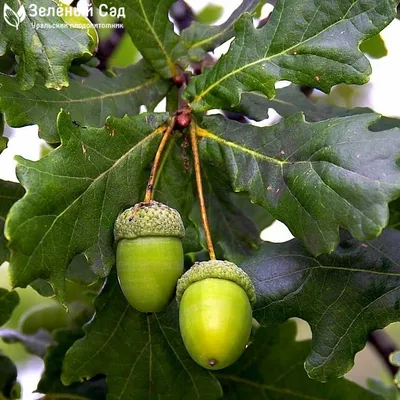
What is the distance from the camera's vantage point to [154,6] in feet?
4.91

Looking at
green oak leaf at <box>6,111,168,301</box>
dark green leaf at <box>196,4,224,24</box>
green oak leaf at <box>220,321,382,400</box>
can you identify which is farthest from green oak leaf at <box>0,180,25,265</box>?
dark green leaf at <box>196,4,224,24</box>

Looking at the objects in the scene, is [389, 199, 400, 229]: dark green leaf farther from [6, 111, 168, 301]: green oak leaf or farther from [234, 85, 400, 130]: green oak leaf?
[6, 111, 168, 301]: green oak leaf

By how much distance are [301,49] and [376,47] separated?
78 cm

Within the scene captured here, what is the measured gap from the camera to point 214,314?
113 centimetres

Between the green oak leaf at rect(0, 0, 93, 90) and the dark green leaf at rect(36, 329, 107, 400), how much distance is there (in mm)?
750

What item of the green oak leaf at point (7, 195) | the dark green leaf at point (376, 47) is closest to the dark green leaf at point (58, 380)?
the green oak leaf at point (7, 195)

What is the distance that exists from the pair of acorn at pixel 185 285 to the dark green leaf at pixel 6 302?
1.83 ft

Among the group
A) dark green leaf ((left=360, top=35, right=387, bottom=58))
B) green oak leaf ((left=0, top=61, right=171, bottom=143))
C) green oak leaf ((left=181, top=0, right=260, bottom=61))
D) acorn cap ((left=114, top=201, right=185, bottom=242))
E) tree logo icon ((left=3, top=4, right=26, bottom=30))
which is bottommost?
acorn cap ((left=114, top=201, right=185, bottom=242))

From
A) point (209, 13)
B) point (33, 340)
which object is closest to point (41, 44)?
point (33, 340)

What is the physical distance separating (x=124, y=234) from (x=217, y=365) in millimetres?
254

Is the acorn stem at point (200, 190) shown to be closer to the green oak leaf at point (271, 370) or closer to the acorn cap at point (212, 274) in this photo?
the acorn cap at point (212, 274)

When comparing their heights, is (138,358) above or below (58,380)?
above

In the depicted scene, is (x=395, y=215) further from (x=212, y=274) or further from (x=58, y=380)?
(x=58, y=380)

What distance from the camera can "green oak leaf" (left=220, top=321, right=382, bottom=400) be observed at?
5.89 feet
